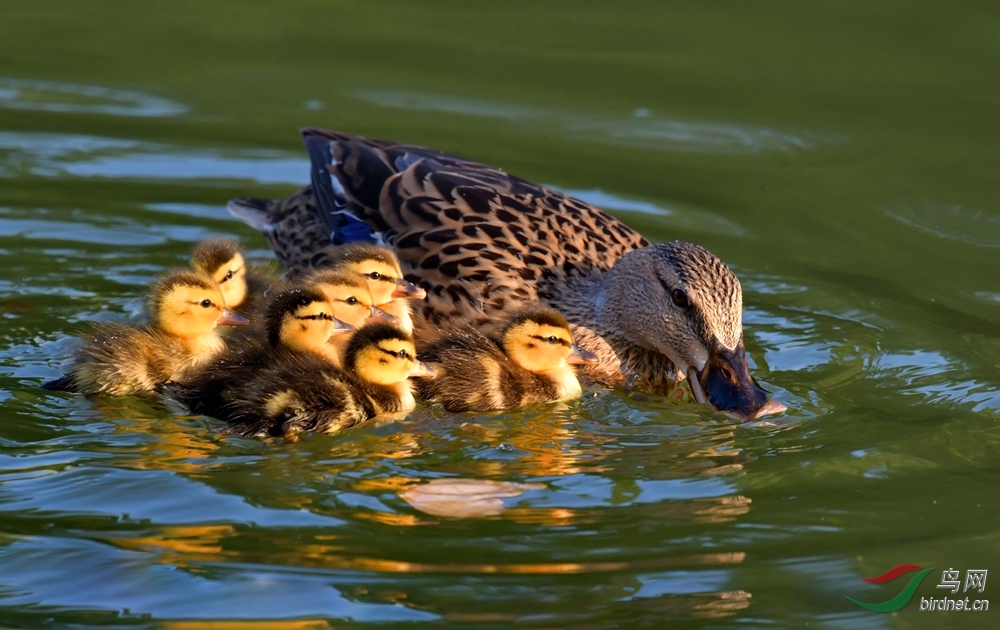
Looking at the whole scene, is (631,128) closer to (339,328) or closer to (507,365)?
(507,365)

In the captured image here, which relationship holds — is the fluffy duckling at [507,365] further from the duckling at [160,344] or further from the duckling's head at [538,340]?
the duckling at [160,344]

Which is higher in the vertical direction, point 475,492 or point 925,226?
point 925,226

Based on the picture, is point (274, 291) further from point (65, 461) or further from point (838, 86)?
point (838, 86)

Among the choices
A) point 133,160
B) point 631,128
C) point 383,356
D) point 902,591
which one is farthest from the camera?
point 631,128

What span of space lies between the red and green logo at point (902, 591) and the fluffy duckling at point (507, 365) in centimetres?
195

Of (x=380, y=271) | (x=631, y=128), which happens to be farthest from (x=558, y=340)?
(x=631, y=128)

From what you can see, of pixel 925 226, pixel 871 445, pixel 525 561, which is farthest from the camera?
pixel 925 226

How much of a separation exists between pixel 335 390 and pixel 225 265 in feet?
4.02

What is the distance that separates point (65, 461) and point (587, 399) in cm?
224

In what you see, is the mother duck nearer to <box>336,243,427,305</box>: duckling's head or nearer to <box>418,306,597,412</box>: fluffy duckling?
<box>336,243,427,305</box>: duckling's head

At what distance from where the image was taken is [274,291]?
6.24 m

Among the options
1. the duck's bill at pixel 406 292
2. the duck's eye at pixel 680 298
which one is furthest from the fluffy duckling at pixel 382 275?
the duck's eye at pixel 680 298

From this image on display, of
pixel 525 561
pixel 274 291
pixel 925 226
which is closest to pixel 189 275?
pixel 274 291

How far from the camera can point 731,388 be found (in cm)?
596
